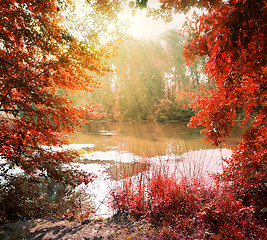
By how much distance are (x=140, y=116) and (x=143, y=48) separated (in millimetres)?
16507

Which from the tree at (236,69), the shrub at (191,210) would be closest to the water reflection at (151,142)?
the shrub at (191,210)

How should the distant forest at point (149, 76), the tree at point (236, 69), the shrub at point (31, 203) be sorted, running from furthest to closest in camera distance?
the distant forest at point (149, 76), the shrub at point (31, 203), the tree at point (236, 69)

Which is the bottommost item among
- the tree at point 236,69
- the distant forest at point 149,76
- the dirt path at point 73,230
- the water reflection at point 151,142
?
the dirt path at point 73,230

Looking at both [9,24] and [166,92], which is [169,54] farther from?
[9,24]

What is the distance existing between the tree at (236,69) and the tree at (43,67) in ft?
7.64

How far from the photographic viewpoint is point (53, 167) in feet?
13.7

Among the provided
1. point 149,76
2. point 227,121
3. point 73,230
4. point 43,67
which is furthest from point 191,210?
point 149,76

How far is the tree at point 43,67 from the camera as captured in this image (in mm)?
3623

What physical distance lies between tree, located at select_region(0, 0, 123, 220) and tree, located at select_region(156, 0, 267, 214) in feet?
7.64

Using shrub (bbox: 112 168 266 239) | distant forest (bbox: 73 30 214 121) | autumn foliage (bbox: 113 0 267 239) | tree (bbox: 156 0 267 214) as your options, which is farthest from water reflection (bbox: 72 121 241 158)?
distant forest (bbox: 73 30 214 121)

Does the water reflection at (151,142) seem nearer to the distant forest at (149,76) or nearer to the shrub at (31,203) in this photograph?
the shrub at (31,203)

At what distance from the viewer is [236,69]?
2389 millimetres

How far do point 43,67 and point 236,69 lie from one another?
3949 mm

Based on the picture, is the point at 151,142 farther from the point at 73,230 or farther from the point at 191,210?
the point at 73,230
